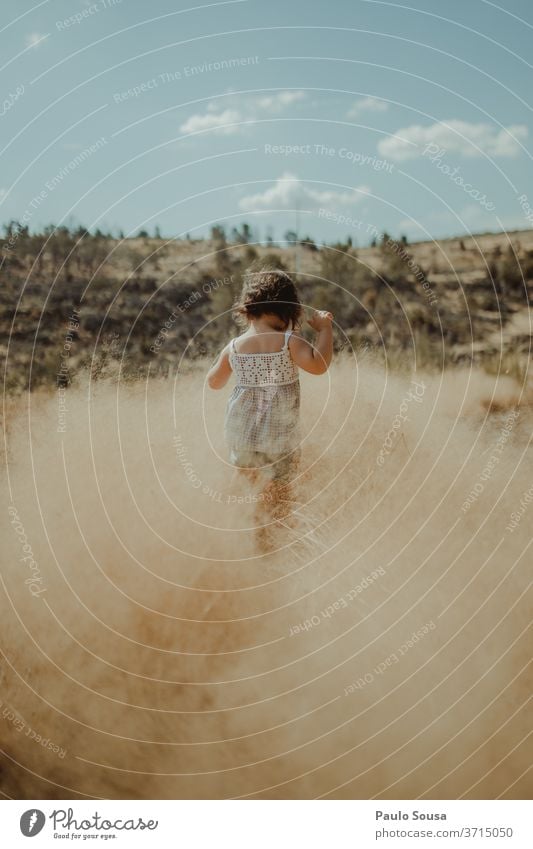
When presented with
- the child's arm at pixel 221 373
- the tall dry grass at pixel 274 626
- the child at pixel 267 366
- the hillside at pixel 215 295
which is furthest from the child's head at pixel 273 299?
the hillside at pixel 215 295

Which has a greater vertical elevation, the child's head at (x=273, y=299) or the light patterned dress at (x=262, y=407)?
the child's head at (x=273, y=299)

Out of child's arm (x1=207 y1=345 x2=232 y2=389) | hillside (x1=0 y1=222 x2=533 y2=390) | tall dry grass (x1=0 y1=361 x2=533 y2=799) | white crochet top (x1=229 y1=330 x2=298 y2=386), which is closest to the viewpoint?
tall dry grass (x1=0 y1=361 x2=533 y2=799)

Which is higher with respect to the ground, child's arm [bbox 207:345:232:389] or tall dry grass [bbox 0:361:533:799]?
child's arm [bbox 207:345:232:389]

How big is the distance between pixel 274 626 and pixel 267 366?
1.62 metres

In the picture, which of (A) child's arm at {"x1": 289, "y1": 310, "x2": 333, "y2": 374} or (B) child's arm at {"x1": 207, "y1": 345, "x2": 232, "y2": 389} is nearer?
(A) child's arm at {"x1": 289, "y1": 310, "x2": 333, "y2": 374}

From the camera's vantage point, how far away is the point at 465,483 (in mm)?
5750

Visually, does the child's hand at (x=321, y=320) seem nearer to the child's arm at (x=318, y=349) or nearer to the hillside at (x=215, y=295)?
the child's arm at (x=318, y=349)

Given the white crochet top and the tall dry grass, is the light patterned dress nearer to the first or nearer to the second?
the white crochet top

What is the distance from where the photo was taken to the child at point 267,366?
186 inches

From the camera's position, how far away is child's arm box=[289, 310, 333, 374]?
464 centimetres

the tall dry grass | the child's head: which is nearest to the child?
the child's head

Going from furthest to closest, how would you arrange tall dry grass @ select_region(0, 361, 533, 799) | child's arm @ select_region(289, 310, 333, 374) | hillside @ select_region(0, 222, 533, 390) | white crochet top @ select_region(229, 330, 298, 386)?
hillside @ select_region(0, 222, 533, 390), white crochet top @ select_region(229, 330, 298, 386), child's arm @ select_region(289, 310, 333, 374), tall dry grass @ select_region(0, 361, 533, 799)
